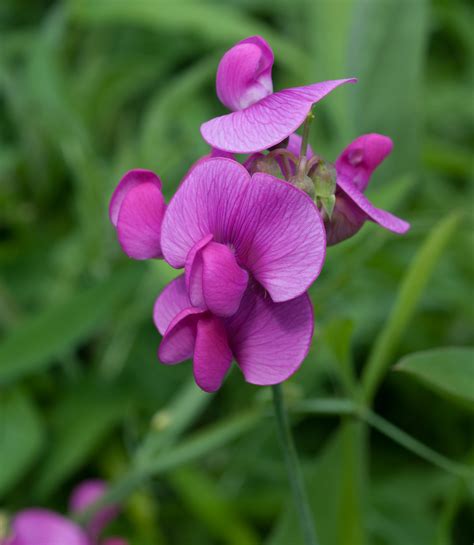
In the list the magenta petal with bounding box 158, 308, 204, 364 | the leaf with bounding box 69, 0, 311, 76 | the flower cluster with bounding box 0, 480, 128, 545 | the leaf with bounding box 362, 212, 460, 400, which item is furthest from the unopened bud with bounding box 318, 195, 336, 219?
the leaf with bounding box 69, 0, 311, 76

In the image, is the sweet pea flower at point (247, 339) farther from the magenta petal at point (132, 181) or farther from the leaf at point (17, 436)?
the leaf at point (17, 436)

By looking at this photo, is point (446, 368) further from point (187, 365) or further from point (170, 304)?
point (187, 365)

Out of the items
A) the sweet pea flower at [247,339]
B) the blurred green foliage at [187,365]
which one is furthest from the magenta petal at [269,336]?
the blurred green foliage at [187,365]

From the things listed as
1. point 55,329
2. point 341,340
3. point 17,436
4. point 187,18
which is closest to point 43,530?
point 17,436

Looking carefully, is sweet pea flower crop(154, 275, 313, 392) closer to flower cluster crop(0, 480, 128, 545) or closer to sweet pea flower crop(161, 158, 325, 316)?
sweet pea flower crop(161, 158, 325, 316)

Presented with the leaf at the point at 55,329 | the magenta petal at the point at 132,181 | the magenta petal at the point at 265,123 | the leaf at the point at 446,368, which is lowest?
the leaf at the point at 55,329

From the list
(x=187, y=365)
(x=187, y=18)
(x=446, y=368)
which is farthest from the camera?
(x=187, y=18)

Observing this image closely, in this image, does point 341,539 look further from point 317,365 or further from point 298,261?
point 298,261
